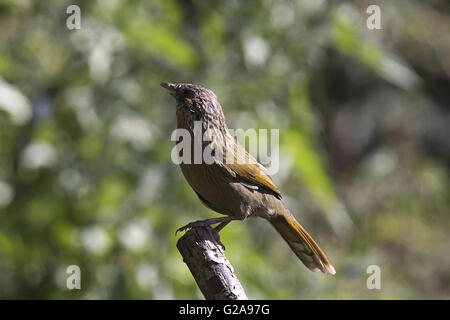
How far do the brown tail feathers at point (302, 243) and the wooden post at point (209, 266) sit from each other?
0.74 m

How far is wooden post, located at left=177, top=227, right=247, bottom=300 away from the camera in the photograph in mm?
2888

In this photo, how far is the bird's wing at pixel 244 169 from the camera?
353 centimetres

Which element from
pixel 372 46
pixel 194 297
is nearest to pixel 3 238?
pixel 194 297

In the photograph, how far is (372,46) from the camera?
16.0ft

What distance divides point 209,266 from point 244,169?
0.78 metres

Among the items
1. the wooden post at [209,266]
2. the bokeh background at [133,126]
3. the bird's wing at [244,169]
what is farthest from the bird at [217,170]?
the bokeh background at [133,126]

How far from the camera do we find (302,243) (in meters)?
3.93

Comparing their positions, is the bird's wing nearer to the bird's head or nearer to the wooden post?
the bird's head

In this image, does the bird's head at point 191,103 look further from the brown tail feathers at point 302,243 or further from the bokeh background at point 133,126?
the bokeh background at point 133,126

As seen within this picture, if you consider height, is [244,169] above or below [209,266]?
above

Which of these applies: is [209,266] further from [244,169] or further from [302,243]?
[302,243]

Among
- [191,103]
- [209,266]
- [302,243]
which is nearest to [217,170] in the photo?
[191,103]

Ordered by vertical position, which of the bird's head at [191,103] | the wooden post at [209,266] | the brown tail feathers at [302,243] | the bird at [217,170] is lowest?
the wooden post at [209,266]

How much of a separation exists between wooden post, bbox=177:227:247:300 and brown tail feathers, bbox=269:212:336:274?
735mm
